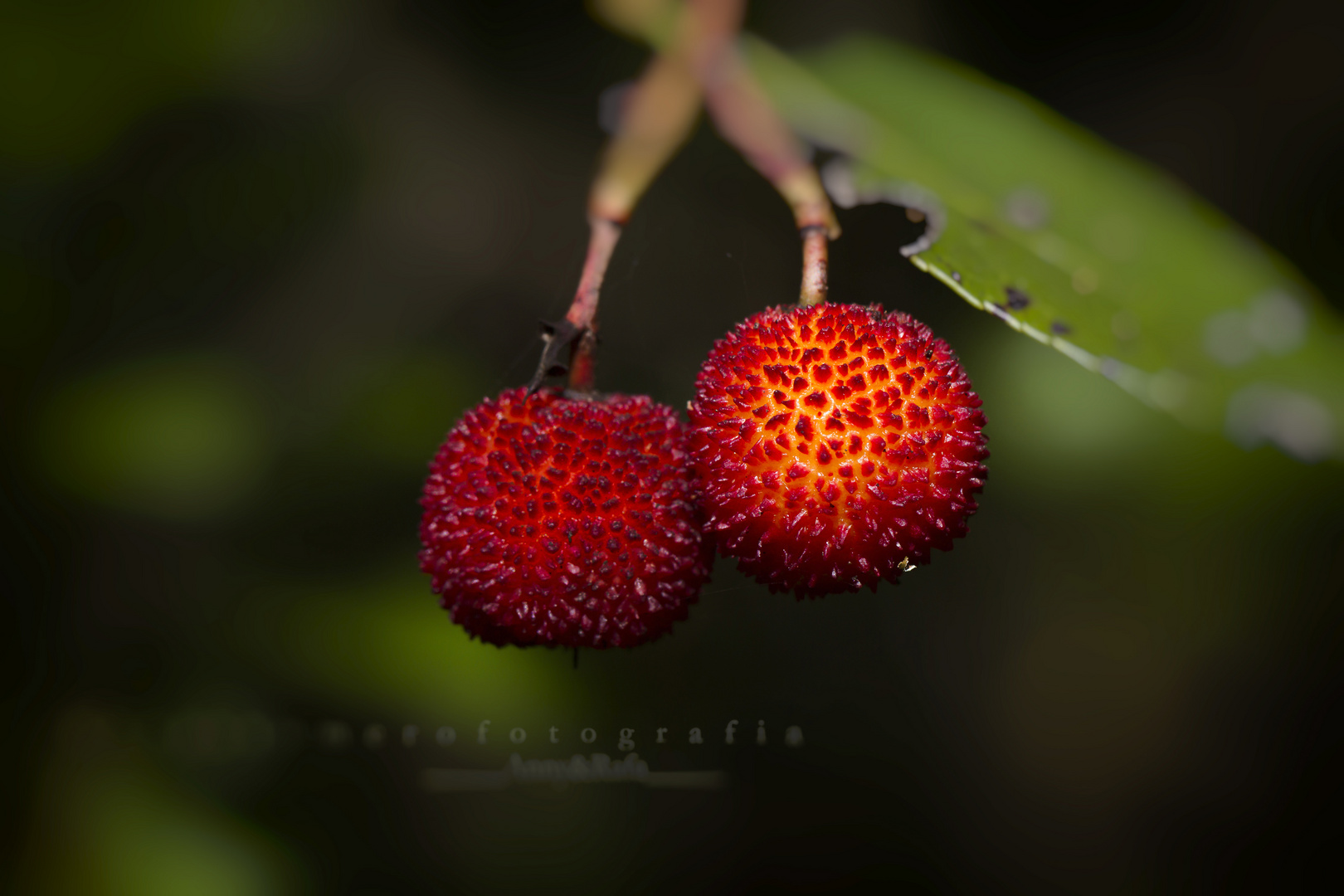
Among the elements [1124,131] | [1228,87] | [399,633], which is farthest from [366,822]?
[1228,87]

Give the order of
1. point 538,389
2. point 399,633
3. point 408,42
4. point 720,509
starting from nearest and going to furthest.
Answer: point 720,509 → point 538,389 → point 399,633 → point 408,42

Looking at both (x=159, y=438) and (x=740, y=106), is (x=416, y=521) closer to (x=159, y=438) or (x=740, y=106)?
(x=159, y=438)

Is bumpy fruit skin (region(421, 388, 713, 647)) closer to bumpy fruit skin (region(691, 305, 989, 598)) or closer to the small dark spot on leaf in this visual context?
bumpy fruit skin (region(691, 305, 989, 598))

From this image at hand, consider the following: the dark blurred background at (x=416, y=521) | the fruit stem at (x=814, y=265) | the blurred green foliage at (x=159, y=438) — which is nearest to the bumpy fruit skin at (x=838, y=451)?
the fruit stem at (x=814, y=265)

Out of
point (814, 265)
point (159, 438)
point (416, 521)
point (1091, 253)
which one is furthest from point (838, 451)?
point (159, 438)

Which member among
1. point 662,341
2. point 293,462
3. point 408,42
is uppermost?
point 408,42

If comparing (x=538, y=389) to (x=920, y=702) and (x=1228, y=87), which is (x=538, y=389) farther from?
(x=1228, y=87)
